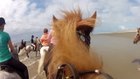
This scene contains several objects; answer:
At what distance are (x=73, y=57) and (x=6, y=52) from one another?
81.6 inches

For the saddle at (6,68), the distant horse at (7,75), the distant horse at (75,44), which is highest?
the distant horse at (75,44)

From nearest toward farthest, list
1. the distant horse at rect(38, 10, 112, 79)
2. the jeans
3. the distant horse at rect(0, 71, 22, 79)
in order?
the distant horse at rect(38, 10, 112, 79) < the distant horse at rect(0, 71, 22, 79) < the jeans

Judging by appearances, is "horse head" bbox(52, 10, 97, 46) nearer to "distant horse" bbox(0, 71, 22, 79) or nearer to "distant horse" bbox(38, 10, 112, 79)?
"distant horse" bbox(38, 10, 112, 79)

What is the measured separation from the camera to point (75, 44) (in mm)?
6133

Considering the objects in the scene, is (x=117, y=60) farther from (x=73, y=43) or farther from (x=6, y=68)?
(x=73, y=43)

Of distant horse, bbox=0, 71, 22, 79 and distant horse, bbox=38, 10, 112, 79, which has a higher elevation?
distant horse, bbox=38, 10, 112, 79

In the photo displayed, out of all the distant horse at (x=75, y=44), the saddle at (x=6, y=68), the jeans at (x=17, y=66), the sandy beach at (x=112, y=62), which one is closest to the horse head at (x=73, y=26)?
the distant horse at (x=75, y=44)

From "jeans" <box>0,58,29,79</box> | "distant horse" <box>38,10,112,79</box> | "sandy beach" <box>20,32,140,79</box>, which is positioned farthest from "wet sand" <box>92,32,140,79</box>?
"jeans" <box>0,58,29,79</box>

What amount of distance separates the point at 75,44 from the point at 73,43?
1.3 inches

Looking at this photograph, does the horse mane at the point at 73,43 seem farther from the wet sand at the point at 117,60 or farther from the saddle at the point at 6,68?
the saddle at the point at 6,68

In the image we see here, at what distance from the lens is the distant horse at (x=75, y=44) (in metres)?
6.07

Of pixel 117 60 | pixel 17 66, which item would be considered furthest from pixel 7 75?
pixel 117 60

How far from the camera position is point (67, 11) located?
20.8ft

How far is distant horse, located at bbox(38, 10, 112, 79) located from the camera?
19.9ft
